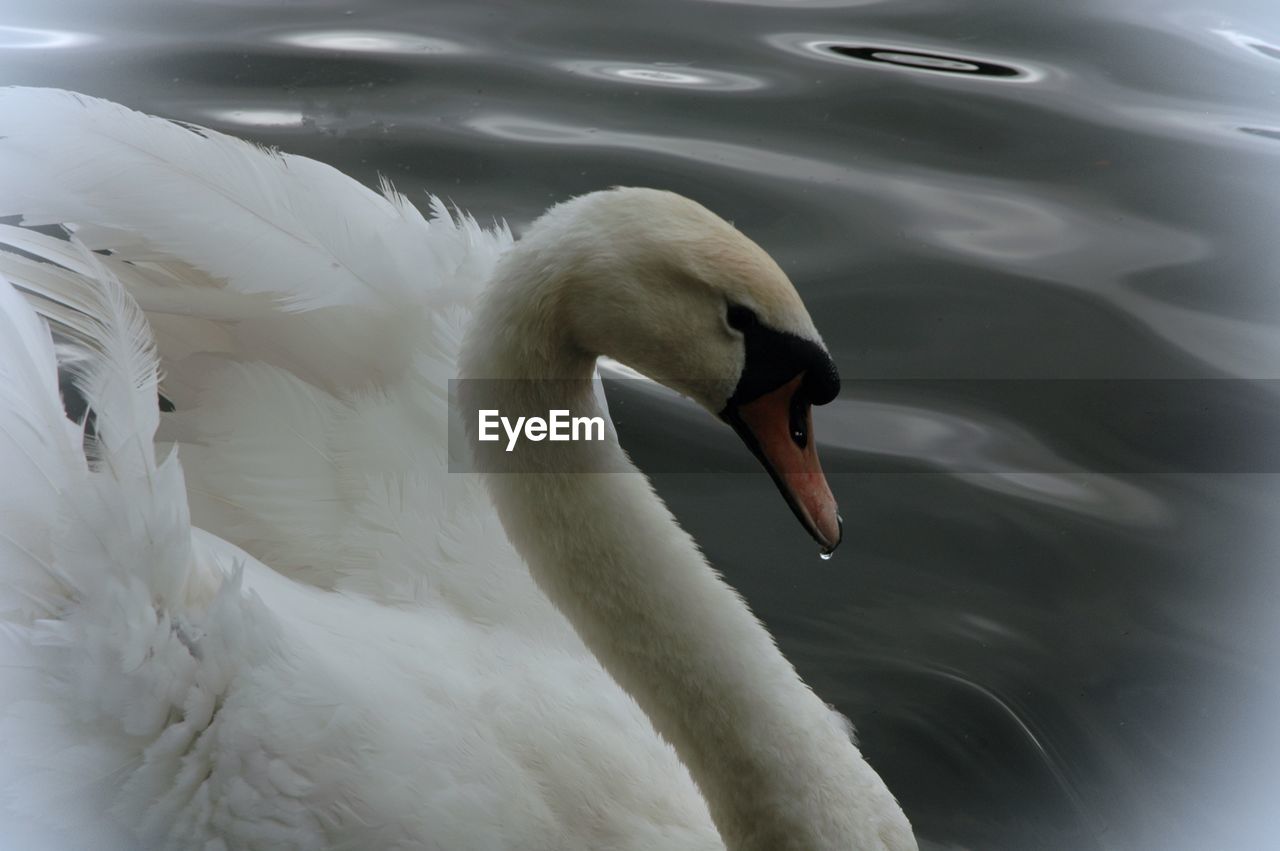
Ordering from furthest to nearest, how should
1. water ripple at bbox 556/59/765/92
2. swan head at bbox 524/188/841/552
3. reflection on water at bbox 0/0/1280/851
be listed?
water ripple at bbox 556/59/765/92
reflection on water at bbox 0/0/1280/851
swan head at bbox 524/188/841/552

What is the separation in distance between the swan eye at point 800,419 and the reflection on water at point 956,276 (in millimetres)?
1331

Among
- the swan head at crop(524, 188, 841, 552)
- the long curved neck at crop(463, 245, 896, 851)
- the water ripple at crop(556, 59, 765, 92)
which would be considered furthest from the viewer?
the water ripple at crop(556, 59, 765, 92)

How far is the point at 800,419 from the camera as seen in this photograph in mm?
2566

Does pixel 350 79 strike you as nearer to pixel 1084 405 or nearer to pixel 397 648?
pixel 1084 405

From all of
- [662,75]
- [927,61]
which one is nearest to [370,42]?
[662,75]

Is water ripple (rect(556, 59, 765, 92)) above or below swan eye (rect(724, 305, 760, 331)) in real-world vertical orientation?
below

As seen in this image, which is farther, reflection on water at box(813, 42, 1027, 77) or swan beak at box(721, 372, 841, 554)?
reflection on water at box(813, 42, 1027, 77)

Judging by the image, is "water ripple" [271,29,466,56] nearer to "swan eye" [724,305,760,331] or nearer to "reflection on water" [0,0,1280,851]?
"reflection on water" [0,0,1280,851]

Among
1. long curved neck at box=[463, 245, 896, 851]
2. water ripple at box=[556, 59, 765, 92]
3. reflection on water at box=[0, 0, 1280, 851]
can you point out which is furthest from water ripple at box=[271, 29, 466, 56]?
long curved neck at box=[463, 245, 896, 851]

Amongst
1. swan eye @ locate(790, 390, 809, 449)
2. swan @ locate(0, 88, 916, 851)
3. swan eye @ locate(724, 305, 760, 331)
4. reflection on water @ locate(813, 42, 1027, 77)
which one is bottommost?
swan @ locate(0, 88, 916, 851)

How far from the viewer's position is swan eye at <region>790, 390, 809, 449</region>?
252 centimetres

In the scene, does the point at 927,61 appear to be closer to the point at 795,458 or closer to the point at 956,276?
the point at 956,276

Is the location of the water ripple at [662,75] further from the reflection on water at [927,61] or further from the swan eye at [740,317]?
the swan eye at [740,317]

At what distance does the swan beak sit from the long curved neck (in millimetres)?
272
